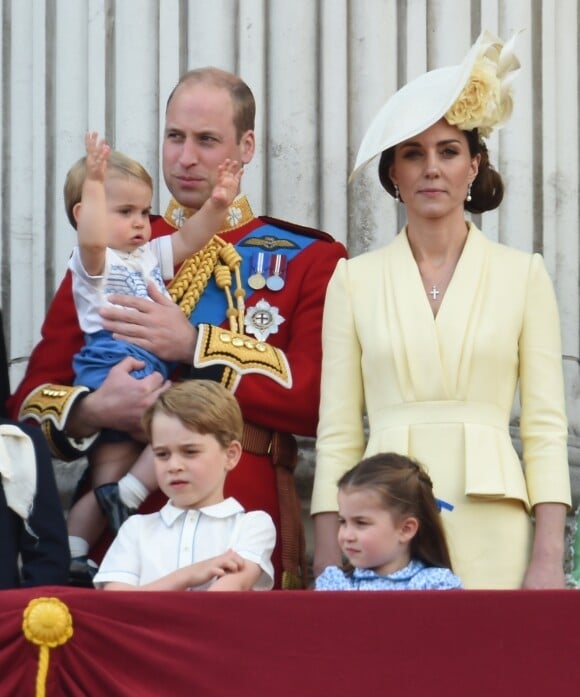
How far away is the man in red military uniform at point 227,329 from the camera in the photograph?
21.1 feet

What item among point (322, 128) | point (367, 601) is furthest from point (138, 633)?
point (322, 128)

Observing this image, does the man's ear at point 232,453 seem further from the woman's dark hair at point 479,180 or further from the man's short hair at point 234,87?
the man's short hair at point 234,87

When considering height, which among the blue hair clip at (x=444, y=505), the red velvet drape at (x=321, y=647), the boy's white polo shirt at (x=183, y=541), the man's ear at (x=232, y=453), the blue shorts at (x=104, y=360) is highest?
the blue shorts at (x=104, y=360)

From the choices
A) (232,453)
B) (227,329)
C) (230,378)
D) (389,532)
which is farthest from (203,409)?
(227,329)

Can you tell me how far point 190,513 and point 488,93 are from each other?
1253mm

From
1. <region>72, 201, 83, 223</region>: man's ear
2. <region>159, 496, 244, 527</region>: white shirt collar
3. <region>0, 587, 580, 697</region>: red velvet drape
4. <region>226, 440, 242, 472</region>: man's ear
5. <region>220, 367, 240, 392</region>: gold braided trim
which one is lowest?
<region>0, 587, 580, 697</region>: red velvet drape

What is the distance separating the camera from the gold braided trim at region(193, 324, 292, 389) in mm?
6434

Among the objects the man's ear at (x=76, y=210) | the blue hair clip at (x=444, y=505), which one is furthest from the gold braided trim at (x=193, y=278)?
the blue hair clip at (x=444, y=505)

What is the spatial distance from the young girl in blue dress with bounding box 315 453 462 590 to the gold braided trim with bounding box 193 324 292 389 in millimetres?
687

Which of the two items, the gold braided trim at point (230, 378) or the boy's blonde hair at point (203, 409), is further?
the gold braided trim at point (230, 378)

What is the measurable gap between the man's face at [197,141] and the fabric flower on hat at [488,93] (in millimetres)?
774

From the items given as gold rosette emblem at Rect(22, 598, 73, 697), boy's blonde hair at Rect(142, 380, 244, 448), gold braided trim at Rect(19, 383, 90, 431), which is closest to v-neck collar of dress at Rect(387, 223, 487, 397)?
boy's blonde hair at Rect(142, 380, 244, 448)

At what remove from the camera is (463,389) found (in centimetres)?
612

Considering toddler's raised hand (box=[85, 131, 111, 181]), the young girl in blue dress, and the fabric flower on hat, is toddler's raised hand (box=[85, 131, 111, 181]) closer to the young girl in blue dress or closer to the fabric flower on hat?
the fabric flower on hat
